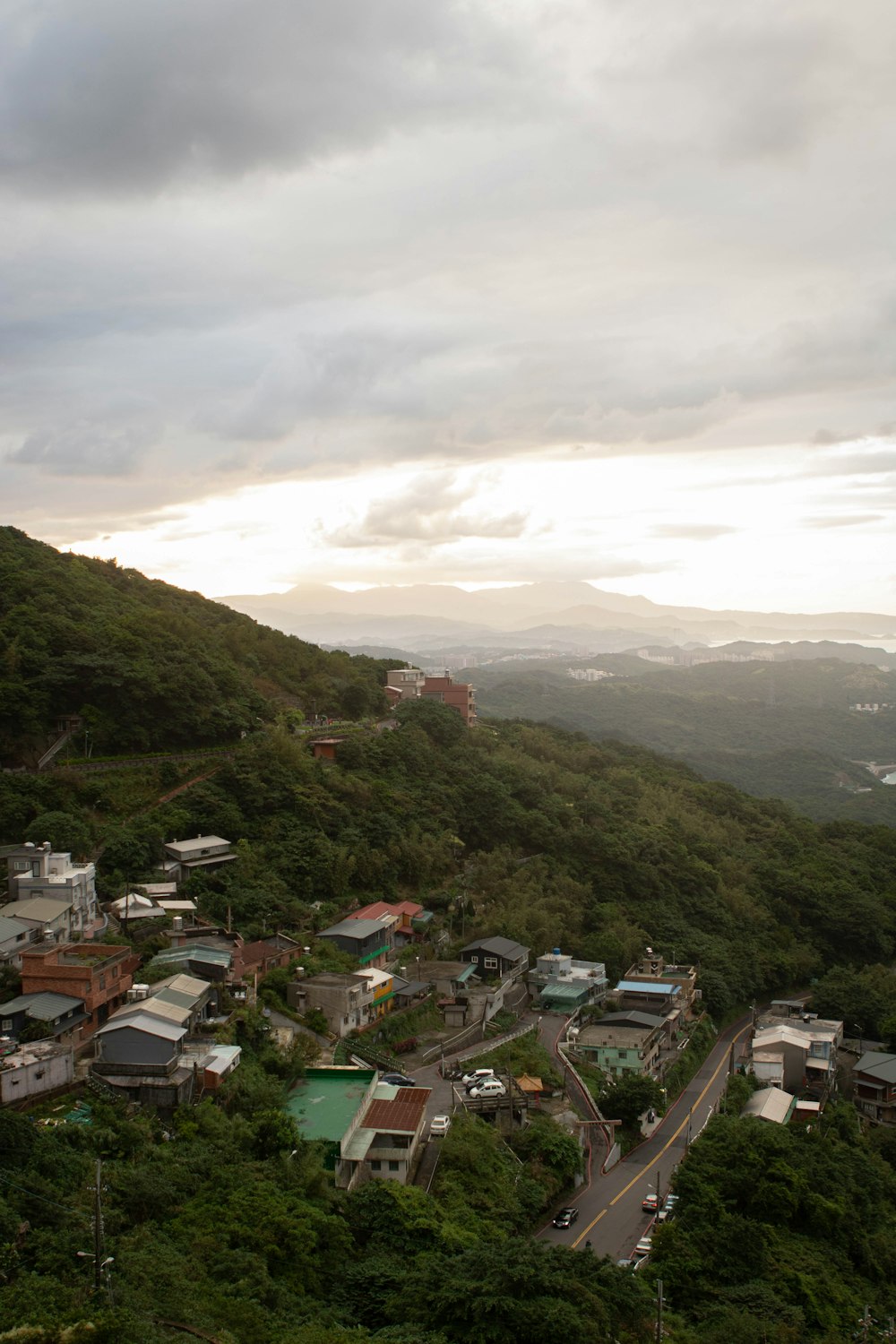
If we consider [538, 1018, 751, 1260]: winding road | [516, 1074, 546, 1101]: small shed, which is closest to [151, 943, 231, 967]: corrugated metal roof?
[516, 1074, 546, 1101]: small shed

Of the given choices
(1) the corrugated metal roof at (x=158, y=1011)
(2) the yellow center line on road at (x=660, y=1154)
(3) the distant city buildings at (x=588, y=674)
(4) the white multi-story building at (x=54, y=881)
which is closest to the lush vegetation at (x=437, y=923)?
(2) the yellow center line on road at (x=660, y=1154)

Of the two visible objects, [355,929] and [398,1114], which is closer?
[398,1114]

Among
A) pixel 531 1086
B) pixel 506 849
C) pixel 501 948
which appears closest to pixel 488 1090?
pixel 531 1086

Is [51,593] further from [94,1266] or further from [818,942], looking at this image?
[818,942]

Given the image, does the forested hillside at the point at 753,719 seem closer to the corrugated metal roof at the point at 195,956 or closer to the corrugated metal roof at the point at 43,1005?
the corrugated metal roof at the point at 195,956

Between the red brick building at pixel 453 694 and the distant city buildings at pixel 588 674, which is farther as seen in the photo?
the distant city buildings at pixel 588 674

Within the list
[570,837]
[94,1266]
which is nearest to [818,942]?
[570,837]

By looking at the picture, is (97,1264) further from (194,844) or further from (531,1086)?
(194,844)
